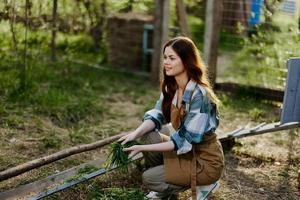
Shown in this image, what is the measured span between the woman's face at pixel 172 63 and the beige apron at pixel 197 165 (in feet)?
0.90

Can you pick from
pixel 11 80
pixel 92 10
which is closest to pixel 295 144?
pixel 11 80

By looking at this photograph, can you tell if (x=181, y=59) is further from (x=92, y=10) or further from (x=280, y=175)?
(x=92, y=10)

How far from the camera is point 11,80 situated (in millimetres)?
6328

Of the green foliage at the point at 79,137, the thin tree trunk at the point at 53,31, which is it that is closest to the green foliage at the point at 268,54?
the thin tree trunk at the point at 53,31

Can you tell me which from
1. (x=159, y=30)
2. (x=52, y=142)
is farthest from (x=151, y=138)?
(x=159, y=30)

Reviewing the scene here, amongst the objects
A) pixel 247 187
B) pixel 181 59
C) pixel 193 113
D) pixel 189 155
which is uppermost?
pixel 181 59

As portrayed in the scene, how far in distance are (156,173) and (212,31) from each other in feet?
12.0

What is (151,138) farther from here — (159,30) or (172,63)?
(159,30)

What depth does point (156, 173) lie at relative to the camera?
12.3 feet

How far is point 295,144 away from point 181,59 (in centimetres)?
241

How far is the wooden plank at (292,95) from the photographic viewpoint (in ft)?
15.2

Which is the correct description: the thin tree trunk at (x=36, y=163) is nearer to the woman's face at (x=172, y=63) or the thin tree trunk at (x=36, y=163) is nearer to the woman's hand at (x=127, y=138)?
the woman's hand at (x=127, y=138)

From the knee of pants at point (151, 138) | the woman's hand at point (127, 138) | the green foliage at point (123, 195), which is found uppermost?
the woman's hand at point (127, 138)

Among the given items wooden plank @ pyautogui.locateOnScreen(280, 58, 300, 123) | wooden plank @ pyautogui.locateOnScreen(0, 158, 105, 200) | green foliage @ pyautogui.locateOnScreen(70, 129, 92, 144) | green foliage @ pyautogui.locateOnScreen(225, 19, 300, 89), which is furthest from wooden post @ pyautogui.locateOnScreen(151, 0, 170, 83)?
wooden plank @ pyautogui.locateOnScreen(0, 158, 105, 200)
